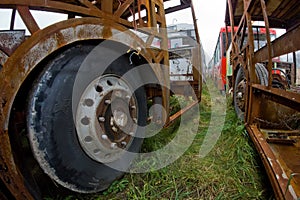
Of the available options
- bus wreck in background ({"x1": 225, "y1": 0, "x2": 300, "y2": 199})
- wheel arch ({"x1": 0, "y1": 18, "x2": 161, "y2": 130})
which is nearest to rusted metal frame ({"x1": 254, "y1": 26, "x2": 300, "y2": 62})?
bus wreck in background ({"x1": 225, "y1": 0, "x2": 300, "y2": 199})

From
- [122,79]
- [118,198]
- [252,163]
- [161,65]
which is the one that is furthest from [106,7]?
[252,163]

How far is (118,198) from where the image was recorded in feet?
4.49

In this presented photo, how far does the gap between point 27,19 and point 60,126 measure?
483mm

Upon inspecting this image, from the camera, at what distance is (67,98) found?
1024 millimetres

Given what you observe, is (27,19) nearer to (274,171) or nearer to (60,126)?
(60,126)

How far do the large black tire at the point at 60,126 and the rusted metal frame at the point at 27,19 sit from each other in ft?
0.54

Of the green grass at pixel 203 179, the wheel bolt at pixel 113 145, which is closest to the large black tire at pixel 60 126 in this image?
the wheel bolt at pixel 113 145

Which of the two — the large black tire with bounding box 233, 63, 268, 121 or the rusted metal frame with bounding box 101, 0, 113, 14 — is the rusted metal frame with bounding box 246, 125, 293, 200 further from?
the rusted metal frame with bounding box 101, 0, 113, 14

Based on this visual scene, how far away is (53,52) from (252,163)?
1692mm

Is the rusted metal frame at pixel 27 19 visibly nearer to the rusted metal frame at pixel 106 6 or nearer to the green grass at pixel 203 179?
the rusted metal frame at pixel 106 6

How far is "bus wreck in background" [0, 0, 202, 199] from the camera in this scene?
88 cm

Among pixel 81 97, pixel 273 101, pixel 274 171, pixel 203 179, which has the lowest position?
pixel 203 179

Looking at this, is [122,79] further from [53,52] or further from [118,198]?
Answer: [118,198]

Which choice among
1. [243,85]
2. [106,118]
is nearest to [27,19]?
[106,118]
